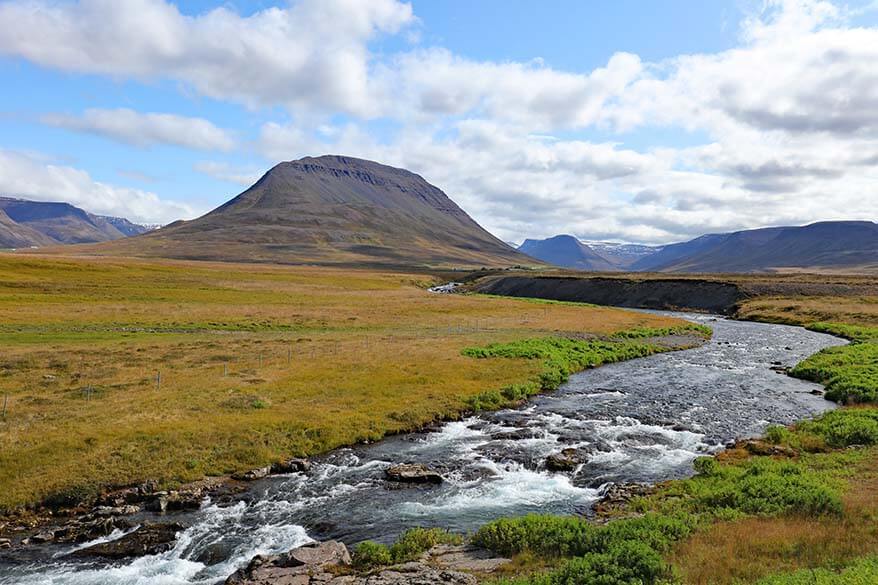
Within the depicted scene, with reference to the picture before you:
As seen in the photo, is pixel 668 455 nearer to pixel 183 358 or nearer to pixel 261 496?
pixel 261 496

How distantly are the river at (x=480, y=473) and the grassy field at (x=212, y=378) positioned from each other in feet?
12.6

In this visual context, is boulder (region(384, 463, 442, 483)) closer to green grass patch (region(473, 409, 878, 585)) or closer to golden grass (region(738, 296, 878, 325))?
green grass patch (region(473, 409, 878, 585))

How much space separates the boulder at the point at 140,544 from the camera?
19812 millimetres

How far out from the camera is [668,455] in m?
29.7

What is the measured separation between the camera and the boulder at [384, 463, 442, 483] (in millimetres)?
26594

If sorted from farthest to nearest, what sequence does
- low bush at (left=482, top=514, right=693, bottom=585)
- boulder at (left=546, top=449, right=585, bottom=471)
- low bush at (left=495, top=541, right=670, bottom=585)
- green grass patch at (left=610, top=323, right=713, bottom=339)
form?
1. green grass patch at (left=610, top=323, right=713, bottom=339)
2. boulder at (left=546, top=449, right=585, bottom=471)
3. low bush at (left=482, top=514, right=693, bottom=585)
4. low bush at (left=495, top=541, right=670, bottom=585)

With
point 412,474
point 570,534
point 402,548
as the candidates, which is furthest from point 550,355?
point 402,548

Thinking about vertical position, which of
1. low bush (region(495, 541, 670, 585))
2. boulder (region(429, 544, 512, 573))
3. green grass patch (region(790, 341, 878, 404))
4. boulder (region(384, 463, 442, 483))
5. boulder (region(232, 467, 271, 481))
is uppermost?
green grass patch (region(790, 341, 878, 404))

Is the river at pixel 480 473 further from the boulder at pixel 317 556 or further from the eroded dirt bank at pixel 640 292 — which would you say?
the eroded dirt bank at pixel 640 292

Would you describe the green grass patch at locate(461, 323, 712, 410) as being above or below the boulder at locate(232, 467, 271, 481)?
above

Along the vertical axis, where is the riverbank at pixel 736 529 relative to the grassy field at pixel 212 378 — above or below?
above

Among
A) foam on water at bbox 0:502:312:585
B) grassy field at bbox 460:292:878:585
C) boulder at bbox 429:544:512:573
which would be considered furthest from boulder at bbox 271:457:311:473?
grassy field at bbox 460:292:878:585

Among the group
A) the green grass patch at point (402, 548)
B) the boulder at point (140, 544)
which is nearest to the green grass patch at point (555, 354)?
the green grass patch at point (402, 548)

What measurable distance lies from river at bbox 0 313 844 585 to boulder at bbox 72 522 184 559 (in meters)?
0.50
